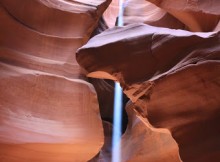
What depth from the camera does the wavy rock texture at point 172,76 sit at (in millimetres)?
3527

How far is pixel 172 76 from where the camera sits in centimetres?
368

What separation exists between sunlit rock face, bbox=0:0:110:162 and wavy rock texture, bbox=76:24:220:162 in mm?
1120

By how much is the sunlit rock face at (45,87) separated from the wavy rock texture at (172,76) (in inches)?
44.1

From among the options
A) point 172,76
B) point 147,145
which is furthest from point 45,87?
point 172,76

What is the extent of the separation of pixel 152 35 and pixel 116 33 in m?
0.52

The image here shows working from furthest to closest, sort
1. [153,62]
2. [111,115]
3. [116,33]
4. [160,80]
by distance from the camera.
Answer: [111,115], [116,33], [153,62], [160,80]

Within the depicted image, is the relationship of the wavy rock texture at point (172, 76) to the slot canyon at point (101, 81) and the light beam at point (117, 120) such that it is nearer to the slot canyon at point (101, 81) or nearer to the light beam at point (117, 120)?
the slot canyon at point (101, 81)

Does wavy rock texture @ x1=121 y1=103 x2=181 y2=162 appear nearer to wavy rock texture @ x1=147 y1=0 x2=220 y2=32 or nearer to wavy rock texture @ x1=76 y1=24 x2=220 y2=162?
wavy rock texture @ x1=76 y1=24 x2=220 y2=162

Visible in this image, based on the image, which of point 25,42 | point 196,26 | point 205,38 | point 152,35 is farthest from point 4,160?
point 196,26

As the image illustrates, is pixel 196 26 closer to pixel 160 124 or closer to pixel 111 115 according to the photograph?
pixel 160 124

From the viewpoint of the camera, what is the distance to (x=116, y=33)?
4.39m

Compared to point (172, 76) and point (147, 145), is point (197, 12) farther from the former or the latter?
point (147, 145)

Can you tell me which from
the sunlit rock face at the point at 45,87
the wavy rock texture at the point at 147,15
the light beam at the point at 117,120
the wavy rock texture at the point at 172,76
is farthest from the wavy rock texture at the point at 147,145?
the wavy rock texture at the point at 147,15

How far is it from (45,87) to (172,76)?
2.19 meters
